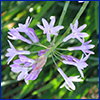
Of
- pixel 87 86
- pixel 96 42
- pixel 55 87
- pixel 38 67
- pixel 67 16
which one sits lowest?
pixel 87 86

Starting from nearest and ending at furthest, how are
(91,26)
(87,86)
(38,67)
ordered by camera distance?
(38,67)
(91,26)
(87,86)

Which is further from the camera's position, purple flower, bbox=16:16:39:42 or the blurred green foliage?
the blurred green foliage

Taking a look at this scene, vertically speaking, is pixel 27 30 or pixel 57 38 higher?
pixel 27 30

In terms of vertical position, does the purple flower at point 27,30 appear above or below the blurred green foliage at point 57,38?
above

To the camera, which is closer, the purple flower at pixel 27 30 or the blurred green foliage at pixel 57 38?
the purple flower at pixel 27 30

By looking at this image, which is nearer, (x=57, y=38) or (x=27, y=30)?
(x=27, y=30)

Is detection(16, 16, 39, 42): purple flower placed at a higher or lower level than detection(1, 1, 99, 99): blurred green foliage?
higher

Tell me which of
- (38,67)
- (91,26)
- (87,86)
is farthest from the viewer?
(87,86)

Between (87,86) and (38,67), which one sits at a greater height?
(38,67)

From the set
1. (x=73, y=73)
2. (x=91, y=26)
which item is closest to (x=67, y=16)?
(x=91, y=26)

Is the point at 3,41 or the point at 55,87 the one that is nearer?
the point at 55,87

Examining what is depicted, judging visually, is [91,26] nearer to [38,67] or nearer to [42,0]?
[42,0]
